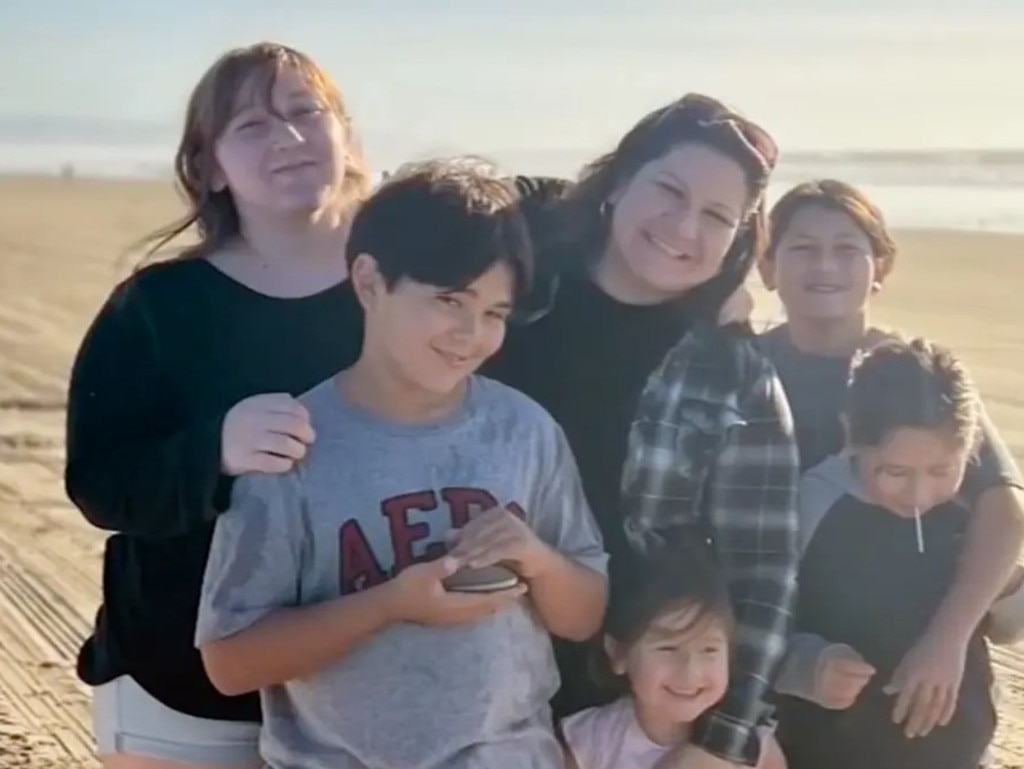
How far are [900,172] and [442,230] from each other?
30477 millimetres

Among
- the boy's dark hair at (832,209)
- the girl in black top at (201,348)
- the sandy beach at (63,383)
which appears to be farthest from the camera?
the sandy beach at (63,383)

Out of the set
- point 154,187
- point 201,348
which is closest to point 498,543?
point 201,348

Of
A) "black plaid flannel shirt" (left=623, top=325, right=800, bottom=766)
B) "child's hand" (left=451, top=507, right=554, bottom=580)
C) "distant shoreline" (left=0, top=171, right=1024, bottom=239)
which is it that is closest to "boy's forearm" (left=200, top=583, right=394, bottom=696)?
"child's hand" (left=451, top=507, right=554, bottom=580)

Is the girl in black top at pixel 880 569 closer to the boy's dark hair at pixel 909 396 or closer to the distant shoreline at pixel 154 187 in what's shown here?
the boy's dark hair at pixel 909 396

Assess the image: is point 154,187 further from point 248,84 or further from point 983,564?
point 983,564

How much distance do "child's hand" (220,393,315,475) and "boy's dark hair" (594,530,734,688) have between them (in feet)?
1.82

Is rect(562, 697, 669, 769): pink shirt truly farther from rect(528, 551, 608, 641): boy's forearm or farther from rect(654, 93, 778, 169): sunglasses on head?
rect(654, 93, 778, 169): sunglasses on head

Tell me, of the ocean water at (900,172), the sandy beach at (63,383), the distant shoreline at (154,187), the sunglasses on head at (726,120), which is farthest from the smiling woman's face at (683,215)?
the distant shoreline at (154,187)

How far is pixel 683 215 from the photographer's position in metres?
2.73

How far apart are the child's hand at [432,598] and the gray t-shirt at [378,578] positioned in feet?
0.15

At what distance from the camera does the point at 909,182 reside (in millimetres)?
29562

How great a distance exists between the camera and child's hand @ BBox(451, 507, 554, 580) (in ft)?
7.92

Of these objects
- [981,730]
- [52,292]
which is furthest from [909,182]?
[981,730]

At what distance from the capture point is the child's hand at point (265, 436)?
7.97ft
